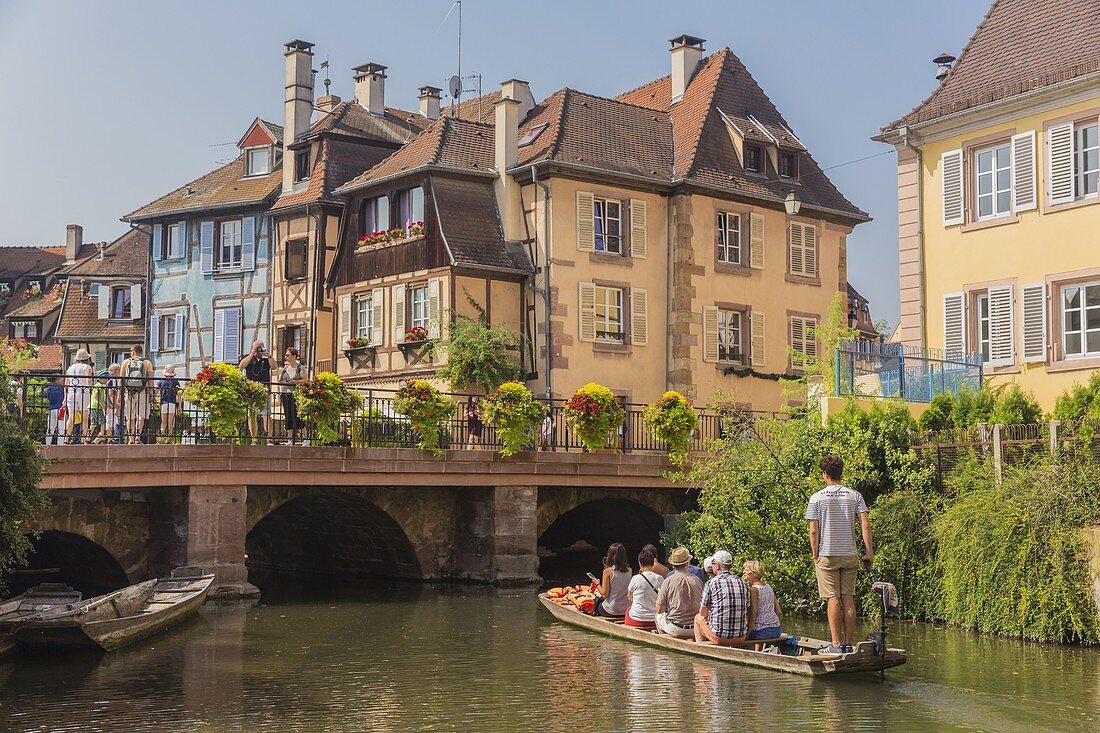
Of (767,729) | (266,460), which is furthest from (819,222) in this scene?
(767,729)

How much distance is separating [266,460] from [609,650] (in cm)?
857

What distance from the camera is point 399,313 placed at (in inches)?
1506

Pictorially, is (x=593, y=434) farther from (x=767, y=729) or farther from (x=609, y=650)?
(x=767, y=729)

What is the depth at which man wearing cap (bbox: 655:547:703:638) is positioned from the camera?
1722 cm

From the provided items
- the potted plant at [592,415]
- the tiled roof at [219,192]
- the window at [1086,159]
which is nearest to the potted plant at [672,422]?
the potted plant at [592,415]

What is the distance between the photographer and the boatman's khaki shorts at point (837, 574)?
576 inches

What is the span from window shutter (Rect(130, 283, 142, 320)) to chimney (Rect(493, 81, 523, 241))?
25430 millimetres

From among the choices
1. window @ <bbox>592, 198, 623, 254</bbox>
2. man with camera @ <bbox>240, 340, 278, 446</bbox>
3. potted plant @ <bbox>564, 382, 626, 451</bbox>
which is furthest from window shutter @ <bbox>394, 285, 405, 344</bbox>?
potted plant @ <bbox>564, 382, 626, 451</bbox>

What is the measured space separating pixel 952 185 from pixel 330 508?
1368cm

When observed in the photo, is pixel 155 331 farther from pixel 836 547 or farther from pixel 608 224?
pixel 836 547

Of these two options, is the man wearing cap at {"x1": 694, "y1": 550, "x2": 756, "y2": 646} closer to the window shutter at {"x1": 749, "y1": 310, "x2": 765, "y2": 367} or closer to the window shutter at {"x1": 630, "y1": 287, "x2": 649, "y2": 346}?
the window shutter at {"x1": 630, "y1": 287, "x2": 649, "y2": 346}

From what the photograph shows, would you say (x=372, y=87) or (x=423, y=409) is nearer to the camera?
(x=423, y=409)

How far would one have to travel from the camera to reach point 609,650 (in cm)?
1772

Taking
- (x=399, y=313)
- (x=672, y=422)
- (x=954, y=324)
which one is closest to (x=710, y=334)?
(x=399, y=313)
